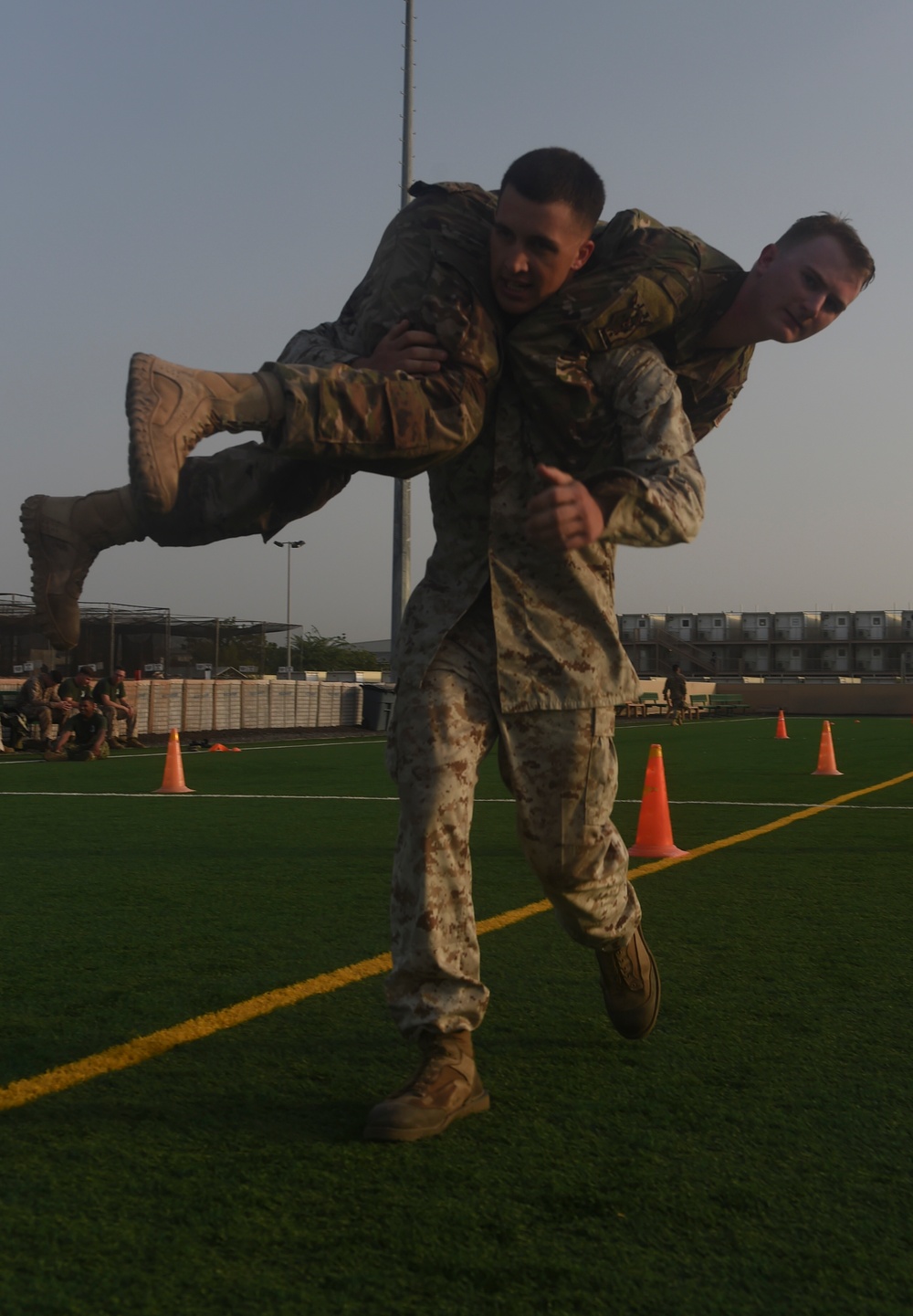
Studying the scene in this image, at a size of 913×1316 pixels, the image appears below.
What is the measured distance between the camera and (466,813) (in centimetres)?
346

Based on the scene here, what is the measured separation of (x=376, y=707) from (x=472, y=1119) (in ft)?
97.7

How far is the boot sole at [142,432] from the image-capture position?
2.77 m

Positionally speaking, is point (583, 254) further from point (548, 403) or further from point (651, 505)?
point (651, 505)

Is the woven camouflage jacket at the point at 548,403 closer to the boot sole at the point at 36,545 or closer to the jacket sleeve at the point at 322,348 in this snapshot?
the jacket sleeve at the point at 322,348

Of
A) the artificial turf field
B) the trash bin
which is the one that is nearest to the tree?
the trash bin

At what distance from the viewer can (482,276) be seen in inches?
132

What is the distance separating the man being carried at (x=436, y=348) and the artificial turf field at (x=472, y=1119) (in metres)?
1.29

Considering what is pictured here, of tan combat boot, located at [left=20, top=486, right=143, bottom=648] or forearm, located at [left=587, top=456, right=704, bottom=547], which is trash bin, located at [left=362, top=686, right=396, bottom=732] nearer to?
tan combat boot, located at [left=20, top=486, right=143, bottom=648]

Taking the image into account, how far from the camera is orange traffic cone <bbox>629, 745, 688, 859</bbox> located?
8.55 m

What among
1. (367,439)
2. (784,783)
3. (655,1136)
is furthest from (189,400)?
(784,783)

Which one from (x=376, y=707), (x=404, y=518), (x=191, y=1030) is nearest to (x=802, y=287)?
(x=191, y=1030)

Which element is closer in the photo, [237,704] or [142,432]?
[142,432]

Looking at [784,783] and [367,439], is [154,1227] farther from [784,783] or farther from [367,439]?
[784,783]

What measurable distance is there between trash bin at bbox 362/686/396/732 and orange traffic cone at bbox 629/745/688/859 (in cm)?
2352
